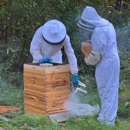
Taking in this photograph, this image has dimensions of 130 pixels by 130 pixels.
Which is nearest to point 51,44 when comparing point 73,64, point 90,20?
point 73,64

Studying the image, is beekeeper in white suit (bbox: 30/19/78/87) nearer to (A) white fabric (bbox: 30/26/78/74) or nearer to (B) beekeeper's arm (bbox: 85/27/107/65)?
(A) white fabric (bbox: 30/26/78/74)

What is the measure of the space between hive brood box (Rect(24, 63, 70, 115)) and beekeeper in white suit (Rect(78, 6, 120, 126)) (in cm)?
53

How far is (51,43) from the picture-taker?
625cm

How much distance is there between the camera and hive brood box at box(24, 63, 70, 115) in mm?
5883

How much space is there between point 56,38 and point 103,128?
1.65m

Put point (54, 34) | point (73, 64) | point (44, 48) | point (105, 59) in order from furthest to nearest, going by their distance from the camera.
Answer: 1. point (44, 48)
2. point (73, 64)
3. point (54, 34)
4. point (105, 59)

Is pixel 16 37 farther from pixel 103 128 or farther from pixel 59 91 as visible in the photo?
pixel 103 128

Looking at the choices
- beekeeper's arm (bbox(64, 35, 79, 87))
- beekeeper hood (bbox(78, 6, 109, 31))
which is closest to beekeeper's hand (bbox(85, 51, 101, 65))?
beekeeper hood (bbox(78, 6, 109, 31))

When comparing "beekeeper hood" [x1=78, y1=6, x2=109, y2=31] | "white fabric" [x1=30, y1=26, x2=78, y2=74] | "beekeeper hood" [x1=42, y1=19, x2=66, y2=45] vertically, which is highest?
"beekeeper hood" [x1=78, y1=6, x2=109, y2=31]

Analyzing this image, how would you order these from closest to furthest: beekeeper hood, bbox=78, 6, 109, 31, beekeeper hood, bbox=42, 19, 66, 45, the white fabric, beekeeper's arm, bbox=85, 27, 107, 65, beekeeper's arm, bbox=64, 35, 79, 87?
beekeeper's arm, bbox=85, 27, 107, 65
beekeeper hood, bbox=78, 6, 109, 31
beekeeper hood, bbox=42, 19, 66, 45
beekeeper's arm, bbox=64, 35, 79, 87
the white fabric

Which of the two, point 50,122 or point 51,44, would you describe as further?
point 51,44

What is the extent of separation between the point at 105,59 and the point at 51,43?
955 mm

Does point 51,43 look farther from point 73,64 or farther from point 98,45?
point 98,45

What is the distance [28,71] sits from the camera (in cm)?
618
